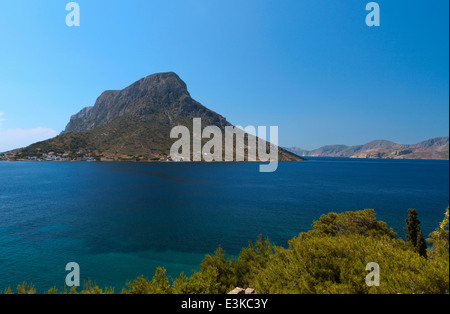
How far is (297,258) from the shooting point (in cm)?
1956

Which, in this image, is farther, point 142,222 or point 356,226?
point 142,222

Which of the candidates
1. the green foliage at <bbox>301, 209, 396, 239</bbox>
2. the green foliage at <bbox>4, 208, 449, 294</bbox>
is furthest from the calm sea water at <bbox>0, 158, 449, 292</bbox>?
the green foliage at <bbox>301, 209, 396, 239</bbox>

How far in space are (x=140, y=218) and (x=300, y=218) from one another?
151 ft

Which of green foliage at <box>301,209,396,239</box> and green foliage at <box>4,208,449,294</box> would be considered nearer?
green foliage at <box>4,208,449,294</box>

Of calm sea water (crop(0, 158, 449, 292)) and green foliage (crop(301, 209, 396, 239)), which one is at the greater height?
green foliage (crop(301, 209, 396, 239))

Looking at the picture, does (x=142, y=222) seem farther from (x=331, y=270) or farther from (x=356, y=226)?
(x=331, y=270)

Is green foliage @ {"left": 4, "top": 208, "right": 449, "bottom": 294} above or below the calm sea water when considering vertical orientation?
above

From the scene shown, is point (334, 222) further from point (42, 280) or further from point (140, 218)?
point (140, 218)

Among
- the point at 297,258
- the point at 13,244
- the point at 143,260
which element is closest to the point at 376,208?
the point at 297,258

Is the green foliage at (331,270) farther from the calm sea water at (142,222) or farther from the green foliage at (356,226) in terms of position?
the calm sea water at (142,222)

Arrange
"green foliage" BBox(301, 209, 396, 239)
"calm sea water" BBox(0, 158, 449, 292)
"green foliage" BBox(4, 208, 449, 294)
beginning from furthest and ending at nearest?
"calm sea water" BBox(0, 158, 449, 292) < "green foliage" BBox(301, 209, 396, 239) < "green foliage" BBox(4, 208, 449, 294)

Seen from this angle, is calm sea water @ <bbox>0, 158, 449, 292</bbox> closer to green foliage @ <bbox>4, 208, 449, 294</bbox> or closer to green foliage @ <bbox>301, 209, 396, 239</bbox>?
green foliage @ <bbox>4, 208, 449, 294</bbox>

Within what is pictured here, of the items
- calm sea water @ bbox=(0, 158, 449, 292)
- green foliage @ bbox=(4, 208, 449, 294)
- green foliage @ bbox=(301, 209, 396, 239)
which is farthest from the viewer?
calm sea water @ bbox=(0, 158, 449, 292)

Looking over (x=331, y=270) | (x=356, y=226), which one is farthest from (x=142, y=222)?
(x=331, y=270)
